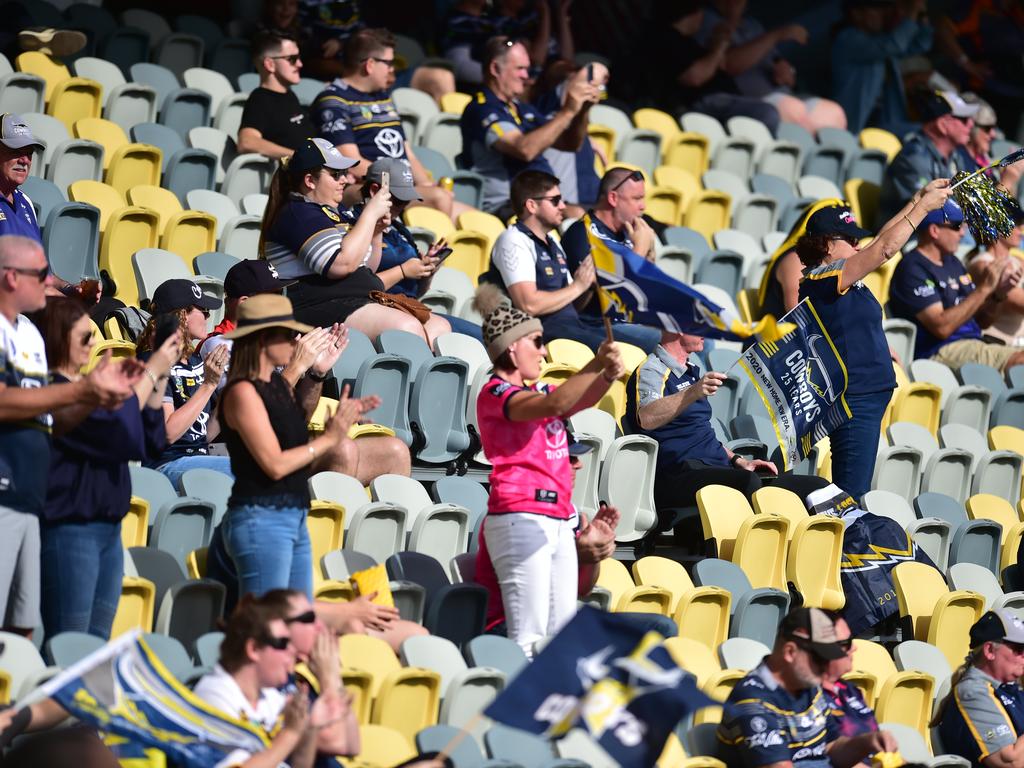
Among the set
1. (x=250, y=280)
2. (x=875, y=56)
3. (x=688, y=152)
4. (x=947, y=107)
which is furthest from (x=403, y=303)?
(x=875, y=56)

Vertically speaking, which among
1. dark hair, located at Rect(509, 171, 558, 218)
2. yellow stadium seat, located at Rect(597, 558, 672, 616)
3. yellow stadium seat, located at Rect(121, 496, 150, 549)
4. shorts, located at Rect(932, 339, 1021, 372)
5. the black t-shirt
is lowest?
shorts, located at Rect(932, 339, 1021, 372)

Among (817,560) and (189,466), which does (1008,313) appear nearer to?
(817,560)

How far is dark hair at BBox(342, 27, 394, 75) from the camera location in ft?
27.4

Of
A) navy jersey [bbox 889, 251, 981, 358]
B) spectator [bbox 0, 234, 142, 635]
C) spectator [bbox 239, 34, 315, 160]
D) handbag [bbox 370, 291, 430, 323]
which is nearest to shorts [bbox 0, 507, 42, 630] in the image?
spectator [bbox 0, 234, 142, 635]

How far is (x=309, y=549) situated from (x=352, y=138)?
3.24 m

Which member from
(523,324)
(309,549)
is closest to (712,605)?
(523,324)

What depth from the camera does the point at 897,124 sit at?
11.8m

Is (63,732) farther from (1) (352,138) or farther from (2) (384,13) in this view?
(2) (384,13)

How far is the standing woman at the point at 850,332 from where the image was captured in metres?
7.22

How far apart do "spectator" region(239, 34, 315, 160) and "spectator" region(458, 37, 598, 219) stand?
95cm

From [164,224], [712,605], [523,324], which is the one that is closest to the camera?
[523,324]

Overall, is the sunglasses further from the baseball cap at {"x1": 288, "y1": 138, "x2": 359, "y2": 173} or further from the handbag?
the handbag

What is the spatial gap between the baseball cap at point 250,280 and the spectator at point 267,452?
119 centimetres

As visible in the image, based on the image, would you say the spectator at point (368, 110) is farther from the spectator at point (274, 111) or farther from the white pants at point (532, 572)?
the white pants at point (532, 572)
